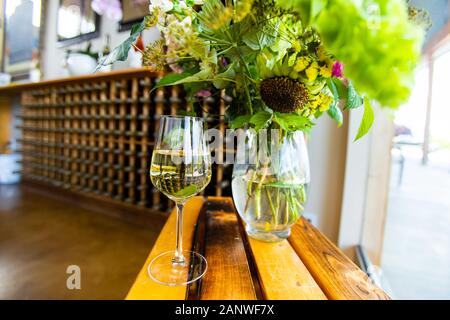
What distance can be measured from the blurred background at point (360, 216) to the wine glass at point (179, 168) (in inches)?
6.2

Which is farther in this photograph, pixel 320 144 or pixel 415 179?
pixel 320 144

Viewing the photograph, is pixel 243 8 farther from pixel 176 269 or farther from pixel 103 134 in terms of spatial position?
pixel 103 134

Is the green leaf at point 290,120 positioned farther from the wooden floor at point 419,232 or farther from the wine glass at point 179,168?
the wooden floor at point 419,232

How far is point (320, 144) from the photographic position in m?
1.03

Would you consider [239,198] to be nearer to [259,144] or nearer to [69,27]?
[259,144]

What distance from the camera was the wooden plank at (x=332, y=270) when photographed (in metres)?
0.29

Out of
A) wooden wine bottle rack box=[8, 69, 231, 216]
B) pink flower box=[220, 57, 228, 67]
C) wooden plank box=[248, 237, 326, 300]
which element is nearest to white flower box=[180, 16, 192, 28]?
pink flower box=[220, 57, 228, 67]

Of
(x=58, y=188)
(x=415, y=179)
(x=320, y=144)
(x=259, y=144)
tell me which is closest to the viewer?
(x=259, y=144)

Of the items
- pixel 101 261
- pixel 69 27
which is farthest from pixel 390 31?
pixel 69 27

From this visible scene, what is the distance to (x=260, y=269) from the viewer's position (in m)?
0.33

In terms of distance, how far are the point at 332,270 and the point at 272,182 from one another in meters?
0.15

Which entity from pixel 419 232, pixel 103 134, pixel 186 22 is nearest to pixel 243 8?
pixel 186 22
